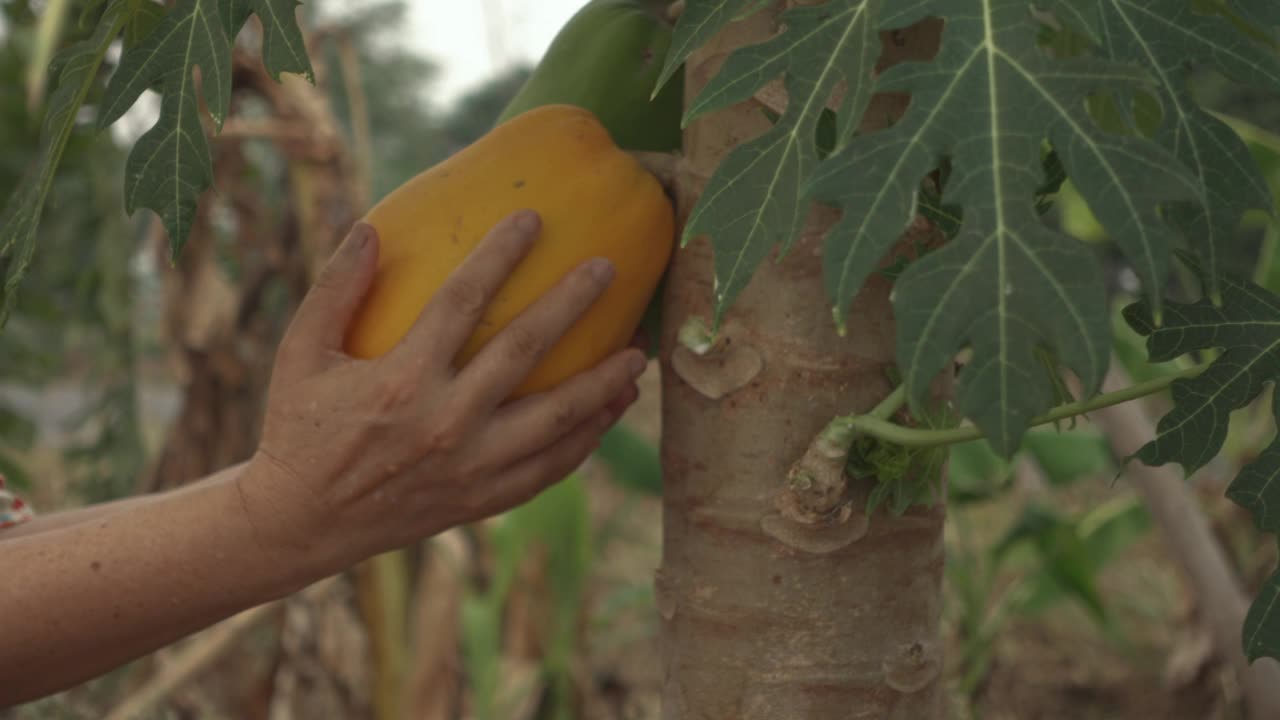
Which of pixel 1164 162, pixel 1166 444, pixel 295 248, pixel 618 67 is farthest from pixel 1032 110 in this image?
pixel 295 248

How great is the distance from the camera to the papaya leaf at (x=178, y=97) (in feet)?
1.94

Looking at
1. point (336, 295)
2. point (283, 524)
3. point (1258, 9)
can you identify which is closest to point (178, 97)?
point (336, 295)

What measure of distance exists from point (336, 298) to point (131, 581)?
0.23 meters

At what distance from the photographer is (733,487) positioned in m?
0.68

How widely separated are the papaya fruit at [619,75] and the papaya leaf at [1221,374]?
373 millimetres

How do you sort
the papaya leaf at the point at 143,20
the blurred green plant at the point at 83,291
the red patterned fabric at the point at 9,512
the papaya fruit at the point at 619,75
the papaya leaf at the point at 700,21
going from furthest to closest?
the blurred green plant at the point at 83,291 → the red patterned fabric at the point at 9,512 → the papaya fruit at the point at 619,75 → the papaya leaf at the point at 143,20 → the papaya leaf at the point at 700,21

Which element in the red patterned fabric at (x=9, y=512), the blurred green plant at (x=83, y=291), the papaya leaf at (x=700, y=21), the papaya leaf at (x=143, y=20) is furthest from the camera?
the blurred green plant at (x=83, y=291)

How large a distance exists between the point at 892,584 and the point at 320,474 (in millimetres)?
330

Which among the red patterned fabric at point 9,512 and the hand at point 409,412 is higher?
the hand at point 409,412

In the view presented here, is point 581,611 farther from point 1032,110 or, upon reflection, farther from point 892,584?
point 1032,110

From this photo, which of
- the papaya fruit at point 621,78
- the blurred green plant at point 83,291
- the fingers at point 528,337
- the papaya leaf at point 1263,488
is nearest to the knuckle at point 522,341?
the fingers at point 528,337

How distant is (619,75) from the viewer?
0.83 m

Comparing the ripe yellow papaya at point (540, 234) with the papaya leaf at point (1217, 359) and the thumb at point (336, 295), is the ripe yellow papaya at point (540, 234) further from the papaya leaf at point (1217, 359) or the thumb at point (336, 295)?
the papaya leaf at point (1217, 359)

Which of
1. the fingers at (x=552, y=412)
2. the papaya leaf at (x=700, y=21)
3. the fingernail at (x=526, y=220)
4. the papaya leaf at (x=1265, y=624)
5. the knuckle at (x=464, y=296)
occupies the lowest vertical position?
the papaya leaf at (x=1265, y=624)
